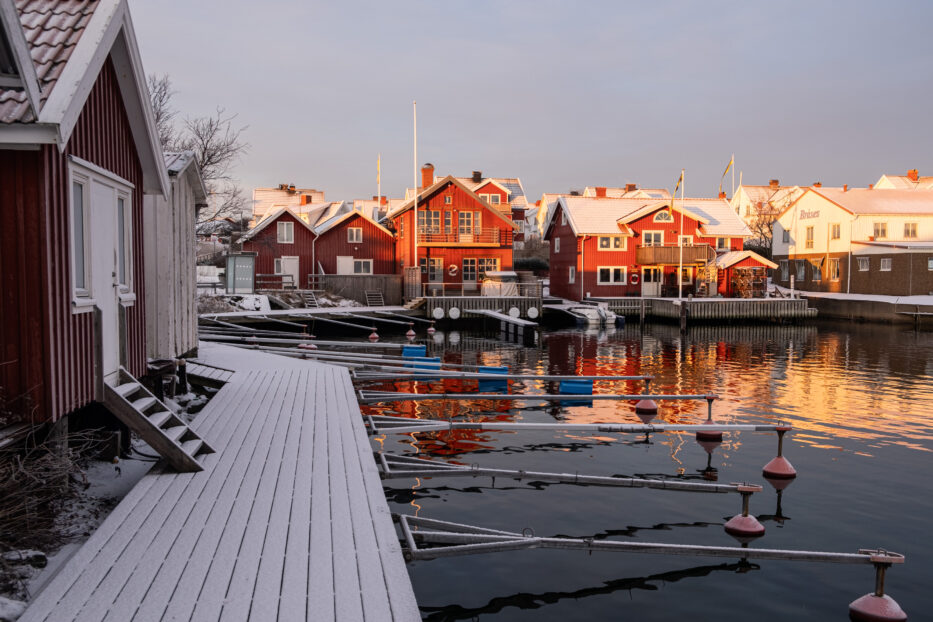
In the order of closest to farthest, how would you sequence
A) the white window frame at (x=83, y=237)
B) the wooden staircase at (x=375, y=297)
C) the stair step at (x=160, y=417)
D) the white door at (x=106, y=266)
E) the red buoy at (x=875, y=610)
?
the red buoy at (x=875, y=610)
the white window frame at (x=83, y=237)
the stair step at (x=160, y=417)
the white door at (x=106, y=266)
the wooden staircase at (x=375, y=297)

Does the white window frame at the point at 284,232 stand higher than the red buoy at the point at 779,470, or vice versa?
the white window frame at the point at 284,232

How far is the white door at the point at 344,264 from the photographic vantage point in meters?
53.6

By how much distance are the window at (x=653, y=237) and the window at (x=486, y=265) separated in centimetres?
1269

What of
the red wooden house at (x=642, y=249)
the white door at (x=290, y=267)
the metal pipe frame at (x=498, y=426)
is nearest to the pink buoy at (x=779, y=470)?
the metal pipe frame at (x=498, y=426)

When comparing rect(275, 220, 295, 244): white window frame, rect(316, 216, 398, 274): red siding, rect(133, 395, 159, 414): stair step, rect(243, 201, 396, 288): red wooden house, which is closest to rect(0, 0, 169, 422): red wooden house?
rect(133, 395, 159, 414): stair step

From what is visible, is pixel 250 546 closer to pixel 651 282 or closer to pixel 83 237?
pixel 83 237

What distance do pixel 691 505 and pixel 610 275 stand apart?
150 feet

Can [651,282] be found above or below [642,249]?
below

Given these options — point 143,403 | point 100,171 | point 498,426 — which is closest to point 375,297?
point 498,426

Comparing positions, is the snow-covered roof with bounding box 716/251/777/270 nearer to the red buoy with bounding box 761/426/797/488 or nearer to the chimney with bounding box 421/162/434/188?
the chimney with bounding box 421/162/434/188

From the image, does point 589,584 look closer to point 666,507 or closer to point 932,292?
point 666,507

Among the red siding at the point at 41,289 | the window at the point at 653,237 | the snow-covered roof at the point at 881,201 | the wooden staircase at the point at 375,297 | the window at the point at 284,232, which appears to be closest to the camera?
the red siding at the point at 41,289

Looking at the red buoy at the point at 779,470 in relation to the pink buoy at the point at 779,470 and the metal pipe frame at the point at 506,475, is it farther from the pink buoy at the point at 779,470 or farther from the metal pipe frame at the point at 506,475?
the metal pipe frame at the point at 506,475

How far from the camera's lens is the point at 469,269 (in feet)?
171
